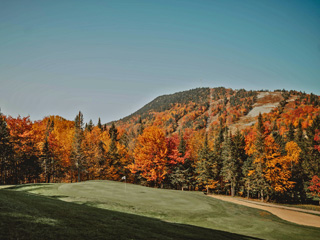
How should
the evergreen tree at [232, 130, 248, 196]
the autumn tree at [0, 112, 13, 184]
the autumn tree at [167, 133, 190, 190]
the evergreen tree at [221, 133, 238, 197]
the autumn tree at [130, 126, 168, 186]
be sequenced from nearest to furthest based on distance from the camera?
the autumn tree at [0, 112, 13, 184], the autumn tree at [130, 126, 168, 186], the autumn tree at [167, 133, 190, 190], the evergreen tree at [221, 133, 238, 197], the evergreen tree at [232, 130, 248, 196]

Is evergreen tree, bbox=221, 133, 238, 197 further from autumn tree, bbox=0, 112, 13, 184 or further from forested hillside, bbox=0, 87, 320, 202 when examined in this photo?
autumn tree, bbox=0, 112, 13, 184

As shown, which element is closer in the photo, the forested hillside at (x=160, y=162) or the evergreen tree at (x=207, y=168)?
the forested hillside at (x=160, y=162)

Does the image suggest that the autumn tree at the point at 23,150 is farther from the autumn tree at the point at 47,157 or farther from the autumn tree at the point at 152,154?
the autumn tree at the point at 152,154

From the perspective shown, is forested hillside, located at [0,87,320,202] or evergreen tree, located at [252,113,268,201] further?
evergreen tree, located at [252,113,268,201]

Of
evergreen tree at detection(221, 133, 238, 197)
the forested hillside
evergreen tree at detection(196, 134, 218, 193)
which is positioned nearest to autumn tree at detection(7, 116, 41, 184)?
the forested hillside

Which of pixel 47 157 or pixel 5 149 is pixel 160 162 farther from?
pixel 5 149

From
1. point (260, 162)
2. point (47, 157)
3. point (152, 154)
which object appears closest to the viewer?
point (152, 154)

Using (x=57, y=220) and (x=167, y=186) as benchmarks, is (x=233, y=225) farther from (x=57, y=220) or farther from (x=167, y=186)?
(x=167, y=186)

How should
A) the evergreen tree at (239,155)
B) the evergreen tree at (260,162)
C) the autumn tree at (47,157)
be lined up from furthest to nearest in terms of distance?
the evergreen tree at (239,155) < the autumn tree at (47,157) < the evergreen tree at (260,162)

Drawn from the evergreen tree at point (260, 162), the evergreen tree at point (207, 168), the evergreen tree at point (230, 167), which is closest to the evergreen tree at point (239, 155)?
the evergreen tree at point (230, 167)

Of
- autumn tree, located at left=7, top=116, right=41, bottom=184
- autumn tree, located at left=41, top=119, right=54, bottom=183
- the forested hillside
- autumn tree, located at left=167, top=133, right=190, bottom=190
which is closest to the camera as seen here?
autumn tree, located at left=7, top=116, right=41, bottom=184

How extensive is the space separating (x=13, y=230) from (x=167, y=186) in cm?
6231

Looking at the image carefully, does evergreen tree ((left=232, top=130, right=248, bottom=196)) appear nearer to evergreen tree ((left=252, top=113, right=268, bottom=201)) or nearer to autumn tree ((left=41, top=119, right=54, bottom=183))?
evergreen tree ((left=252, top=113, right=268, bottom=201))

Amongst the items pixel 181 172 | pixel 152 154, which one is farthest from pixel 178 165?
pixel 152 154
